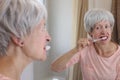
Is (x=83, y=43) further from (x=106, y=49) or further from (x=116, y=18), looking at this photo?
(x=116, y=18)

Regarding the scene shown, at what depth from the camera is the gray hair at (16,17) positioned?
77cm

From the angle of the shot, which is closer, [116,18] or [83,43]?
[83,43]

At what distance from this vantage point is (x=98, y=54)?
162 centimetres

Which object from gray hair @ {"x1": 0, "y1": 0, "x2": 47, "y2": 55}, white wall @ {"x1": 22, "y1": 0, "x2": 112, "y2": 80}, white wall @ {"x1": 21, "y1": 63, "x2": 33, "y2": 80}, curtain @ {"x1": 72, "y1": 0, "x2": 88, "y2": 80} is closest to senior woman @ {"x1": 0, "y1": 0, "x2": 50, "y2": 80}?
gray hair @ {"x1": 0, "y1": 0, "x2": 47, "y2": 55}

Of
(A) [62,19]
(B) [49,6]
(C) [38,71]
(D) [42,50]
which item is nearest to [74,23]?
(A) [62,19]

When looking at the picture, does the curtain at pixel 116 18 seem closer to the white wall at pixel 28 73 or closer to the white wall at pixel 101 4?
the white wall at pixel 101 4

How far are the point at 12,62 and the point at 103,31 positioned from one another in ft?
2.79

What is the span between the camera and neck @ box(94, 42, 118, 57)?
5.21 feet

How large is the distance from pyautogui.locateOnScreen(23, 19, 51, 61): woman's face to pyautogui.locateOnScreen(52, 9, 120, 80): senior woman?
0.70 m

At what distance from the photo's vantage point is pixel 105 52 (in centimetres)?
161

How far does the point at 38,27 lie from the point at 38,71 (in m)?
1.48

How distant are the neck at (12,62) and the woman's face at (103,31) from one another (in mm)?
794

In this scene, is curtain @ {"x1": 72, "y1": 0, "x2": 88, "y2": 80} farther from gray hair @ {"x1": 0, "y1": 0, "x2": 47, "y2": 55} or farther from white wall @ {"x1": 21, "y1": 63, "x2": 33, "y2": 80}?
gray hair @ {"x1": 0, "y1": 0, "x2": 47, "y2": 55}

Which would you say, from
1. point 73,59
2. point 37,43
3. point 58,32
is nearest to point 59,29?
point 58,32
